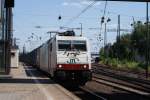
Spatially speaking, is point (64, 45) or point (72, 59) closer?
point (72, 59)

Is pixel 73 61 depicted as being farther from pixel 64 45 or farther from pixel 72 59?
pixel 64 45

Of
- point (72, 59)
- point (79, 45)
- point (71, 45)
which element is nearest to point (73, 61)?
point (72, 59)

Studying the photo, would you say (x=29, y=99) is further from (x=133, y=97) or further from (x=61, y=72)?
(x=61, y=72)

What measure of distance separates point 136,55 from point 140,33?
4750 mm

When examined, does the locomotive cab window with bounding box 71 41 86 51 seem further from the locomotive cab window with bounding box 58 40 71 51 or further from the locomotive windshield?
the locomotive cab window with bounding box 58 40 71 51

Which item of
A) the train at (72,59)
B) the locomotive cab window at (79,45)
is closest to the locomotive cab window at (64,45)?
the train at (72,59)

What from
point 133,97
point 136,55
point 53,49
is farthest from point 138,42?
point 133,97

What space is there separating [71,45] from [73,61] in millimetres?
1150

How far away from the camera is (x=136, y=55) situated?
100812 mm

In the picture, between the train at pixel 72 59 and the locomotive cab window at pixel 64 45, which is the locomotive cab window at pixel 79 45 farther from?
the locomotive cab window at pixel 64 45

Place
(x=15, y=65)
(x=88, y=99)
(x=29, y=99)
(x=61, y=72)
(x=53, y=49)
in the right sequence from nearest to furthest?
(x=29, y=99) < (x=88, y=99) < (x=61, y=72) < (x=53, y=49) < (x=15, y=65)

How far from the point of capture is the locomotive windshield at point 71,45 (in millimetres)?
31078

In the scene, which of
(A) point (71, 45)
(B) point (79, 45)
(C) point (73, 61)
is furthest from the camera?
(B) point (79, 45)

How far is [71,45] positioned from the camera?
102 ft
